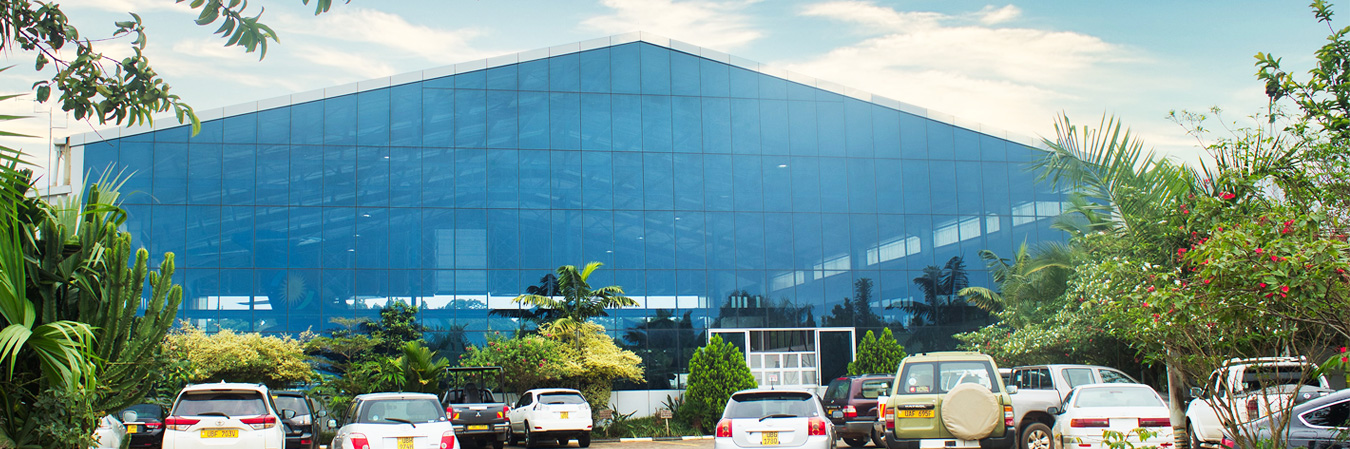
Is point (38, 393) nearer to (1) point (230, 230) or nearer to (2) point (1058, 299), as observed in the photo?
(1) point (230, 230)

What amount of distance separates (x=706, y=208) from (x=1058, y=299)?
10.4m

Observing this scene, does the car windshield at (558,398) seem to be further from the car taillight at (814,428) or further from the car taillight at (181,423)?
the car taillight at (814,428)

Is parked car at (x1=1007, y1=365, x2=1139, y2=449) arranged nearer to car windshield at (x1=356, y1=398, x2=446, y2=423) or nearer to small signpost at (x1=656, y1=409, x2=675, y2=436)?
car windshield at (x1=356, y1=398, x2=446, y2=423)

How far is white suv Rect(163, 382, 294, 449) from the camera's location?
14133mm

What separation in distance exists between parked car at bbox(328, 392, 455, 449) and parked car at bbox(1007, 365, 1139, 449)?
346 inches

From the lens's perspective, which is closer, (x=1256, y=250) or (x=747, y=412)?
(x=1256, y=250)

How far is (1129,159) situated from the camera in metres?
15.9

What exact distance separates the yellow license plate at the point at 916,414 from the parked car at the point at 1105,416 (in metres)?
2.63

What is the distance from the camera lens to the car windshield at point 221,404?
14.4 m

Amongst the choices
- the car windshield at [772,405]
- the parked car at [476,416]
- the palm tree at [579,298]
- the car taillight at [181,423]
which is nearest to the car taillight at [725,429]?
the car windshield at [772,405]

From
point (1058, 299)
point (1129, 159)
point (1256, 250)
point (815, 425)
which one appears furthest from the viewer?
point (1058, 299)

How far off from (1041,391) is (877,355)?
12.0m

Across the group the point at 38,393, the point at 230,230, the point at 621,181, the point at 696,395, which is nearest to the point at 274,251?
the point at 230,230

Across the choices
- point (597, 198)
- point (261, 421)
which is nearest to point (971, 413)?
point (261, 421)
